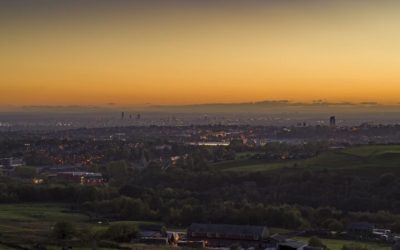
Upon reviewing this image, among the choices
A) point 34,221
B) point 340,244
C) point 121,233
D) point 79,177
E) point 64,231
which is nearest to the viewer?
point 64,231

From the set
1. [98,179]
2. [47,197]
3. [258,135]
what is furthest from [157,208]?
[258,135]

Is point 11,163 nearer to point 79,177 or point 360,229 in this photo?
point 79,177

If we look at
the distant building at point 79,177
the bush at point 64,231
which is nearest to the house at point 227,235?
the bush at point 64,231

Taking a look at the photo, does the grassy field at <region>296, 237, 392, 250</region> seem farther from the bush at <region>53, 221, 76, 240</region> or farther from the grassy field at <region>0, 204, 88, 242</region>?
the grassy field at <region>0, 204, 88, 242</region>

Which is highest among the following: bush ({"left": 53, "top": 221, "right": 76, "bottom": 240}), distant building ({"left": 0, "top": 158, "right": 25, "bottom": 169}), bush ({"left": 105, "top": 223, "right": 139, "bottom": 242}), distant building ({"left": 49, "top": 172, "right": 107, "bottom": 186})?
bush ({"left": 53, "top": 221, "right": 76, "bottom": 240})

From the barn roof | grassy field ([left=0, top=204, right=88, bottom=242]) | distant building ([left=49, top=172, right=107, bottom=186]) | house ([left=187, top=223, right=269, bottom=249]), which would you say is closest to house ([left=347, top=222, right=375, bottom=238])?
house ([left=187, top=223, right=269, bottom=249])

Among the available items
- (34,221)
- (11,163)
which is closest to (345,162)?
(34,221)

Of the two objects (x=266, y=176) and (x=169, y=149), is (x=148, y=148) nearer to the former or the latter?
(x=169, y=149)
